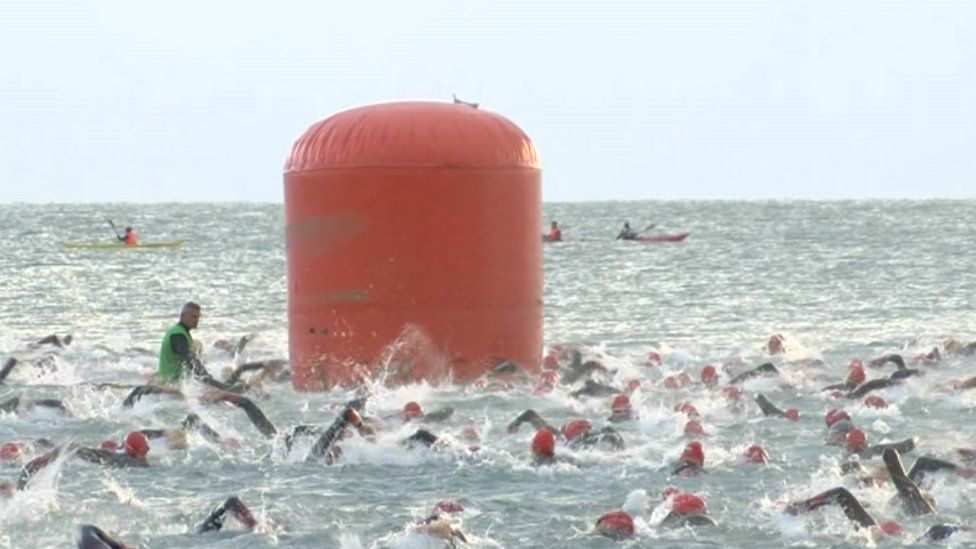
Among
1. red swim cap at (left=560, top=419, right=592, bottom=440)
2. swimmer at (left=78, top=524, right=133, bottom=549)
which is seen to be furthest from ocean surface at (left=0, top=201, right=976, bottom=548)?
swimmer at (left=78, top=524, right=133, bottom=549)

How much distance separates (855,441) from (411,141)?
6.44 metres

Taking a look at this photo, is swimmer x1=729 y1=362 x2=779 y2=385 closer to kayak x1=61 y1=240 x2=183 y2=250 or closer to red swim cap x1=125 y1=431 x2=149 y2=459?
red swim cap x1=125 y1=431 x2=149 y2=459

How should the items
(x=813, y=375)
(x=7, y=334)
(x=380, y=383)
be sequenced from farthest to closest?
(x=7, y=334)
(x=813, y=375)
(x=380, y=383)

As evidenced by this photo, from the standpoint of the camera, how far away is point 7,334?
36406mm

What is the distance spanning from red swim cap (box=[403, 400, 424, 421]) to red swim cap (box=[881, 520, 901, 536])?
6.05m

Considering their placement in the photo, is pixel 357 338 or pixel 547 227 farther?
pixel 547 227

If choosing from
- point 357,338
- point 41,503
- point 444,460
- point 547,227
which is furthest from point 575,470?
point 547,227

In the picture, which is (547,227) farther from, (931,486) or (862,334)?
(931,486)

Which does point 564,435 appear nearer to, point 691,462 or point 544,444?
point 544,444

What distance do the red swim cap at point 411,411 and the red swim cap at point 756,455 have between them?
3.46 m

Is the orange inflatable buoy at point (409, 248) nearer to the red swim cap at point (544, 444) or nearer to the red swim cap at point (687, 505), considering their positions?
the red swim cap at point (544, 444)

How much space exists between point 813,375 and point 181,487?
1076 cm

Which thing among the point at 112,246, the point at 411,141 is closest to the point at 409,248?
the point at 411,141

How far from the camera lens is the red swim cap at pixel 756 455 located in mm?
16234
